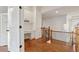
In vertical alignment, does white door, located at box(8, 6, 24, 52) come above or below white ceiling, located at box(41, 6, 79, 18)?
below

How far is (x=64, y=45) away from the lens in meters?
2.35

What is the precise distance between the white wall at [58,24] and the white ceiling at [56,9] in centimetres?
8

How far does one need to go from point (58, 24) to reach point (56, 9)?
29cm

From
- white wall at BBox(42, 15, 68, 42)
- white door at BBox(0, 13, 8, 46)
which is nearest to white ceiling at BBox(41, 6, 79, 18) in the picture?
white wall at BBox(42, 15, 68, 42)

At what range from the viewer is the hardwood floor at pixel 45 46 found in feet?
7.72

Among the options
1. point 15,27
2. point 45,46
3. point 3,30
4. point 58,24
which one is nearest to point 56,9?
point 58,24

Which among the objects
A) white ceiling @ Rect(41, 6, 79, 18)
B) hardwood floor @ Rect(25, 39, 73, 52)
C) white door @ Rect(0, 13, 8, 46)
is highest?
white ceiling @ Rect(41, 6, 79, 18)

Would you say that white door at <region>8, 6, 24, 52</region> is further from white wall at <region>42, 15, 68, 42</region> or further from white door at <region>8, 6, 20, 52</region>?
white wall at <region>42, 15, 68, 42</region>

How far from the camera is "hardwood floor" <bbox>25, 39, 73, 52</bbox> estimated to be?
2.35 meters

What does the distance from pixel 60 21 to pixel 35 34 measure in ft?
1.76

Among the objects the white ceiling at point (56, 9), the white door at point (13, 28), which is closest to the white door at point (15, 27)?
the white door at point (13, 28)

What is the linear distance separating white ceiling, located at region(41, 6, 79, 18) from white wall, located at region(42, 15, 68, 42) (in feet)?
0.26

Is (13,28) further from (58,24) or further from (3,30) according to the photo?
(58,24)

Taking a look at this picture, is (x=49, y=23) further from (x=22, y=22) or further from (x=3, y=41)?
(x=3, y=41)
